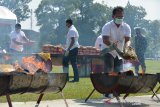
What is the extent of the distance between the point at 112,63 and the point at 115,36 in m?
0.58

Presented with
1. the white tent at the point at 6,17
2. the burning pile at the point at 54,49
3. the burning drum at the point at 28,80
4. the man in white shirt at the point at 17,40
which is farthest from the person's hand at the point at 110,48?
the white tent at the point at 6,17

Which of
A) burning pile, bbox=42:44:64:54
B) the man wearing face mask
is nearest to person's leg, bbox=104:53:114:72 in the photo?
the man wearing face mask

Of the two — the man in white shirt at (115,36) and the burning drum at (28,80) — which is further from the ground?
the man in white shirt at (115,36)

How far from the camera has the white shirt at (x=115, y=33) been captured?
829 cm

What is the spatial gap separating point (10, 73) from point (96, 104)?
2698 mm

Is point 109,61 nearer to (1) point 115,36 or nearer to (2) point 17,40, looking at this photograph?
(1) point 115,36

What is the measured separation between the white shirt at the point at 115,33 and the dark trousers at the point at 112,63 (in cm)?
10

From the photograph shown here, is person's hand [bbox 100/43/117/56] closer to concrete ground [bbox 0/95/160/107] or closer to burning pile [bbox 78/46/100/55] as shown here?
concrete ground [bbox 0/95/160/107]

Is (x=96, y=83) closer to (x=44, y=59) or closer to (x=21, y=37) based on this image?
(x=44, y=59)

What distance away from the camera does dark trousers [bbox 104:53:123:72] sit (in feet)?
27.9

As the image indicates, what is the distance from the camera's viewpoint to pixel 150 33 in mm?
46125

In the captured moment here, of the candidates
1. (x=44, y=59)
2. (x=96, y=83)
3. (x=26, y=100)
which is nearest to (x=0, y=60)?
(x=44, y=59)

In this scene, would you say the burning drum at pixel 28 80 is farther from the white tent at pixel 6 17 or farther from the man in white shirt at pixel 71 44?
the white tent at pixel 6 17

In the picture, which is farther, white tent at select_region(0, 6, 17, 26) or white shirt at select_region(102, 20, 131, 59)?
white tent at select_region(0, 6, 17, 26)
